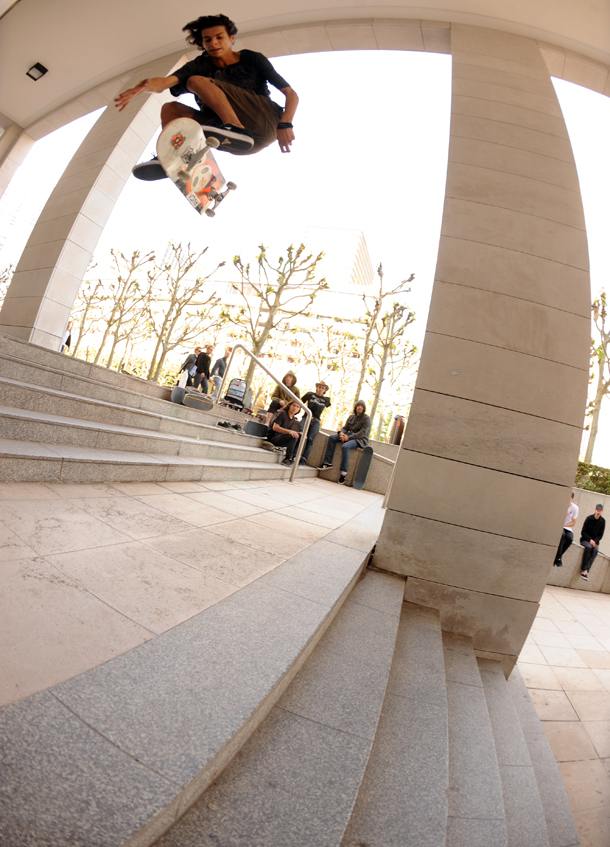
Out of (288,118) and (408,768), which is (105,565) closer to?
(408,768)

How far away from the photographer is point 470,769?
1917mm

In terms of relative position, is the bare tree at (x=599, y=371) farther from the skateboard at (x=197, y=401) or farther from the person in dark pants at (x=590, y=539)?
the skateboard at (x=197, y=401)

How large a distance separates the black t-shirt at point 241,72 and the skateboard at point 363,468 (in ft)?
21.9

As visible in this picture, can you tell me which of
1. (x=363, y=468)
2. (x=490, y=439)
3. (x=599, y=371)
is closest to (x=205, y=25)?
(x=490, y=439)

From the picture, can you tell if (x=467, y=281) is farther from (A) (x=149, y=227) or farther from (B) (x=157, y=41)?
(A) (x=149, y=227)

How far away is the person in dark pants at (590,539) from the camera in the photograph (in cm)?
910

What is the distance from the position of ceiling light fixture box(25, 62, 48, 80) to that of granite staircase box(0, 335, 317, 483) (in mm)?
7769

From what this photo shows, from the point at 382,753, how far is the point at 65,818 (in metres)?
1.26

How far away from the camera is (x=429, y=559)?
3309mm

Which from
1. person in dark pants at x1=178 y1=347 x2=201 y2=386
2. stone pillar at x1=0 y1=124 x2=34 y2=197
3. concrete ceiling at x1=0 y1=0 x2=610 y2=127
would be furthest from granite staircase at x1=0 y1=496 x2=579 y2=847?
stone pillar at x1=0 y1=124 x2=34 y2=197

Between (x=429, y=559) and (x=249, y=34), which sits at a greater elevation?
(x=249, y=34)

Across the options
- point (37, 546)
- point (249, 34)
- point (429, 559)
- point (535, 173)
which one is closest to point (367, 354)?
point (249, 34)

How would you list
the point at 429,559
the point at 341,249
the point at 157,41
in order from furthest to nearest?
the point at 341,249 → the point at 157,41 → the point at 429,559

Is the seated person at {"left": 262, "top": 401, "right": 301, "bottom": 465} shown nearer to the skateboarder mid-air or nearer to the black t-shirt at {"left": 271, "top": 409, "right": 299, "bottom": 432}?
the black t-shirt at {"left": 271, "top": 409, "right": 299, "bottom": 432}
